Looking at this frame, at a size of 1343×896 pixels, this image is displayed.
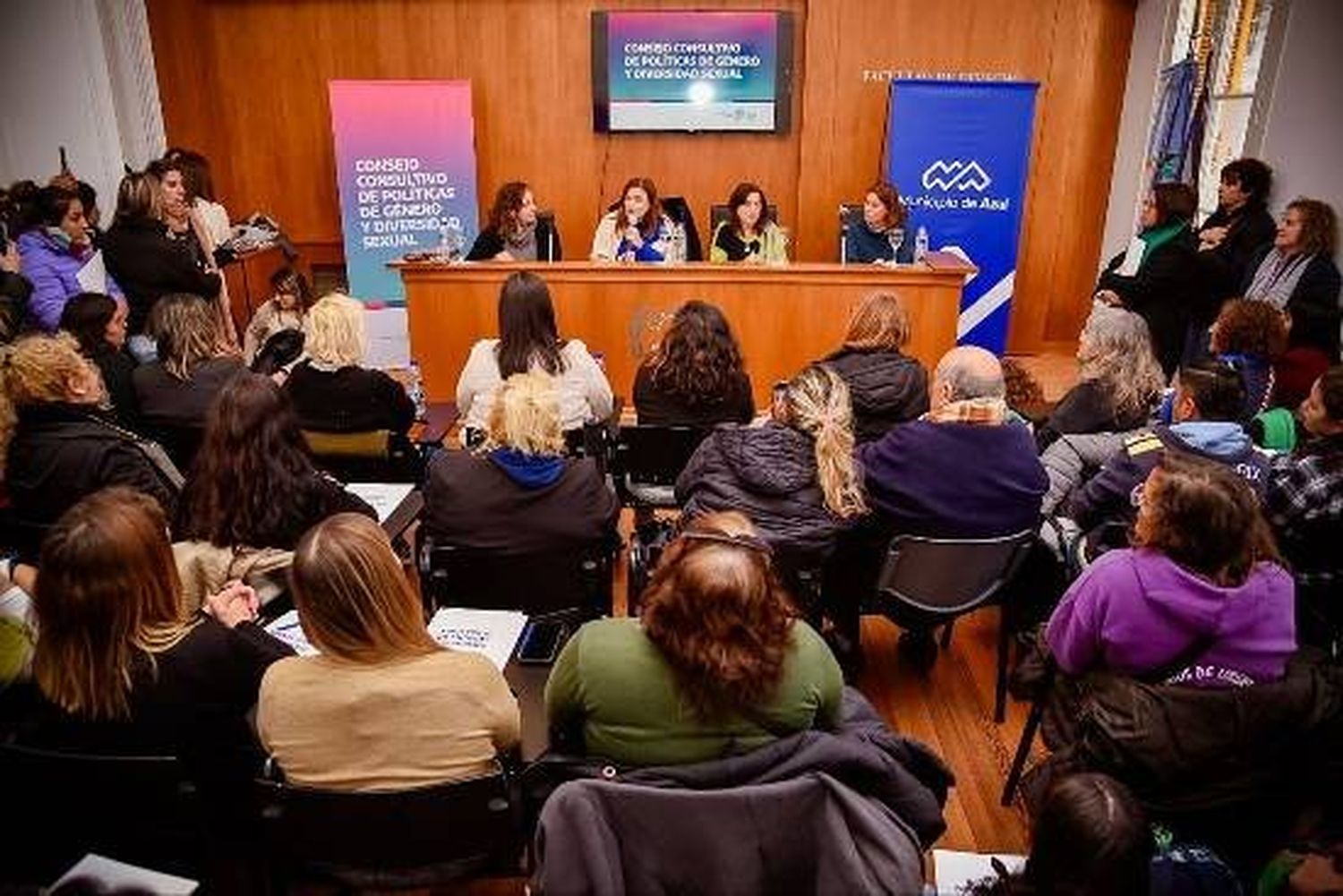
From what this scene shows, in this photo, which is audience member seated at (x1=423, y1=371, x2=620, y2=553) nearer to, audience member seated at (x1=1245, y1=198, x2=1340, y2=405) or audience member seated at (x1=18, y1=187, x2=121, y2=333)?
audience member seated at (x1=18, y1=187, x2=121, y2=333)

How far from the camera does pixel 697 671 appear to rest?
170 centimetres

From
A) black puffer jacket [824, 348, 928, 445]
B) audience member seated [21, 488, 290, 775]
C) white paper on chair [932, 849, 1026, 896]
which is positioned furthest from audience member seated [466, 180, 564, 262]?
white paper on chair [932, 849, 1026, 896]

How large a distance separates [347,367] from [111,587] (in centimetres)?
171

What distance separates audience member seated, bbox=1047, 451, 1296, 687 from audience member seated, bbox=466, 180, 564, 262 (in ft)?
13.7

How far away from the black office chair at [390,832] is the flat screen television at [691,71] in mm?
6031

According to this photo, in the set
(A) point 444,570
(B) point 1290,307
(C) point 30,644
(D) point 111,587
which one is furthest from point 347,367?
(B) point 1290,307

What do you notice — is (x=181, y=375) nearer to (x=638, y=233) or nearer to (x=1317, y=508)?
(x=638, y=233)

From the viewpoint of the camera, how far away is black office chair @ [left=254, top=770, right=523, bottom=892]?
5.68 ft

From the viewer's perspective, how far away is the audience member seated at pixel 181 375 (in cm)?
339

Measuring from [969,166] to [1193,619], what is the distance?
17.4 feet

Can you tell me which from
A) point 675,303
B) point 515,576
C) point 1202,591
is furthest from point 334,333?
point 1202,591

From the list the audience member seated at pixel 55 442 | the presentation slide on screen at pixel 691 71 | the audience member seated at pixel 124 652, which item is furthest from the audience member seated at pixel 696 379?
the presentation slide on screen at pixel 691 71

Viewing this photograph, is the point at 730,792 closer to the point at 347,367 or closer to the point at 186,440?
the point at 347,367

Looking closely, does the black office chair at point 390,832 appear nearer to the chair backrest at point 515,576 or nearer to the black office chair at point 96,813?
the black office chair at point 96,813
